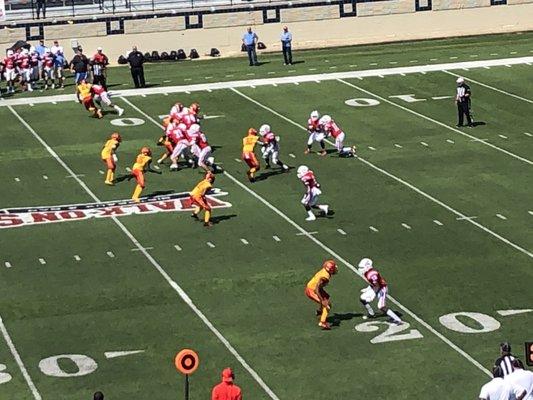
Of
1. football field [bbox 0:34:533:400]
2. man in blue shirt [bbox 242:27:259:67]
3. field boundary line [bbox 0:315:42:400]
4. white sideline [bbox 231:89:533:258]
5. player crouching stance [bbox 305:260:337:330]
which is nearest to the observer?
field boundary line [bbox 0:315:42:400]

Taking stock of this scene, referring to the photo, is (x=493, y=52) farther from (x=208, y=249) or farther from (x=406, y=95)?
(x=208, y=249)

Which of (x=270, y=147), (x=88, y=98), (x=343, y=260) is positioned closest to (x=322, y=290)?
(x=343, y=260)

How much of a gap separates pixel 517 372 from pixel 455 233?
1372 cm

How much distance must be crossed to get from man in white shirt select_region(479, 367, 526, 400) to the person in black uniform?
25.2 metres

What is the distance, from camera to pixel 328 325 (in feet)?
92.6

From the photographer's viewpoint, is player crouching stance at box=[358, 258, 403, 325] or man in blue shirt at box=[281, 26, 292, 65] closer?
player crouching stance at box=[358, 258, 403, 325]

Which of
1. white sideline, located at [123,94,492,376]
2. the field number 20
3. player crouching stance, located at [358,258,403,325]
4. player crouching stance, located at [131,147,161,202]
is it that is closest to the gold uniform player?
player crouching stance, located at [131,147,161,202]

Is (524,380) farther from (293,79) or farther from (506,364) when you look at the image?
(293,79)

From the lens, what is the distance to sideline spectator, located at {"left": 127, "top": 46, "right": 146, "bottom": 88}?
52.6m

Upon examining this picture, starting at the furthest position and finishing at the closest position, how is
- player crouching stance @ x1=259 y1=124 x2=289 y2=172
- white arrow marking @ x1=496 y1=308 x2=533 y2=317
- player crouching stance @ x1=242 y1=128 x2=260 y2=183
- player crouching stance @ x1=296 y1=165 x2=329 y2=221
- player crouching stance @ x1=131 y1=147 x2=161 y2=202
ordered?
player crouching stance @ x1=259 y1=124 x2=289 y2=172, player crouching stance @ x1=242 y1=128 x2=260 y2=183, player crouching stance @ x1=131 y1=147 x2=161 y2=202, player crouching stance @ x1=296 y1=165 x2=329 y2=221, white arrow marking @ x1=496 y1=308 x2=533 y2=317

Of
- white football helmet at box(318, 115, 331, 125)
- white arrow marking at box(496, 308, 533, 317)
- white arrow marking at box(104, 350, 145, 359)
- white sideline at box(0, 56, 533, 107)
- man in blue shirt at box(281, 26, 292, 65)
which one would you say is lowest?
white arrow marking at box(496, 308, 533, 317)

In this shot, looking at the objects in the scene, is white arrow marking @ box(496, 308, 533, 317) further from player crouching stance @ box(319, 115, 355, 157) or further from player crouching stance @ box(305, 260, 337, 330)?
player crouching stance @ box(319, 115, 355, 157)

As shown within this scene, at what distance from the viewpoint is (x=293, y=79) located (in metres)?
54.3

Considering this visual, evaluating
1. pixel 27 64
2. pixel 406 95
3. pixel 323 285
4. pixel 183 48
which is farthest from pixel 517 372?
pixel 183 48
